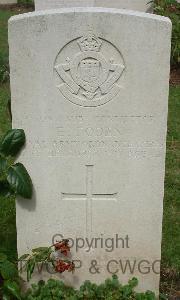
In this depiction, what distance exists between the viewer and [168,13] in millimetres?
9305

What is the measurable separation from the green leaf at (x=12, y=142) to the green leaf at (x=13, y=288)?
0.76 metres

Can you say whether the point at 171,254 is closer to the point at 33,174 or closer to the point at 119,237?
the point at 119,237

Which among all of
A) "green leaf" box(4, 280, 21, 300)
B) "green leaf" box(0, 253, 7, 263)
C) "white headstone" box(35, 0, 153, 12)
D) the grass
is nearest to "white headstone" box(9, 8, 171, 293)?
"green leaf" box(0, 253, 7, 263)

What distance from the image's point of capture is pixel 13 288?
3383 mm

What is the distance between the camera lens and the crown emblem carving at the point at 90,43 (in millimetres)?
3074

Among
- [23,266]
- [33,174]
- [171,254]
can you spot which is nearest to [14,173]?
[33,174]

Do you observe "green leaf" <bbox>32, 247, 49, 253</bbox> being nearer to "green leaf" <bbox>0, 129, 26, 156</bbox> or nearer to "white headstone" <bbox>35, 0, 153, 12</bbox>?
"green leaf" <bbox>0, 129, 26, 156</bbox>

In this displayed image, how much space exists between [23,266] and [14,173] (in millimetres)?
630

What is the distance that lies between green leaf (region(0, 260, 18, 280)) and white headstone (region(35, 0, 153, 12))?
544 centimetres

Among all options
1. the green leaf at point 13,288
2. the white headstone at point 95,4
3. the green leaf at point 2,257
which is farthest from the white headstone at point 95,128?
the white headstone at point 95,4

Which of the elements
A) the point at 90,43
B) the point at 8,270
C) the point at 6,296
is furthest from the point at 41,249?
the point at 90,43

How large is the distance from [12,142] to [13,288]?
0.86 m

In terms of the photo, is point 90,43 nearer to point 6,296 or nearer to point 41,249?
point 41,249

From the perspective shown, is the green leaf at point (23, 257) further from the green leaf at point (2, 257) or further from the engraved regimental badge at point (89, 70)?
the engraved regimental badge at point (89, 70)
